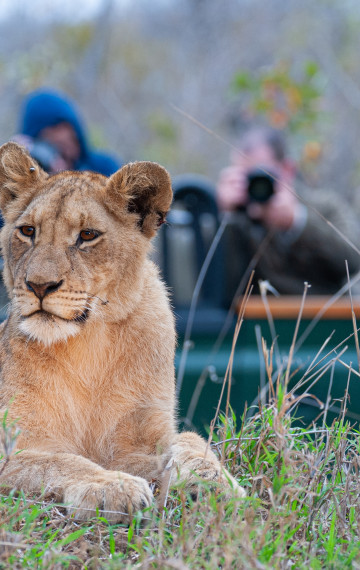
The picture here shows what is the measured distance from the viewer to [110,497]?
1.88 metres

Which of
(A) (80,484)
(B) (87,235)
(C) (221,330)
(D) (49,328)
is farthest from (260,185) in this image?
(A) (80,484)

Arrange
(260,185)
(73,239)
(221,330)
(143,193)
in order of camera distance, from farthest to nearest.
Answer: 1. (260,185)
2. (221,330)
3. (143,193)
4. (73,239)

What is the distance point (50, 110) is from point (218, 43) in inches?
521

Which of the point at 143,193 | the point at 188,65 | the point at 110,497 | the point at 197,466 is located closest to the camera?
the point at 110,497

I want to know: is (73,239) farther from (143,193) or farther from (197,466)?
(197,466)

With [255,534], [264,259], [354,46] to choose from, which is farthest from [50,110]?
[354,46]

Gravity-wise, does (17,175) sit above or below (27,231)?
above

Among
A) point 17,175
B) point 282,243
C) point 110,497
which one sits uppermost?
point 17,175

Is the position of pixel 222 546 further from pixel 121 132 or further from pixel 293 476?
pixel 121 132

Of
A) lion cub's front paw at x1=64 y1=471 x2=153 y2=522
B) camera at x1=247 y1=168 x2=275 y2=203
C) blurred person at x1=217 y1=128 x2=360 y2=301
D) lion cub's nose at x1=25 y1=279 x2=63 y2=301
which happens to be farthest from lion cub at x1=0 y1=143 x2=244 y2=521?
blurred person at x1=217 y1=128 x2=360 y2=301

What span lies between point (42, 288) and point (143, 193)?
488mm

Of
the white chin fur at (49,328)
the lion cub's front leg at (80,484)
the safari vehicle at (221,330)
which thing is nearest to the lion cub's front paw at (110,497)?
the lion cub's front leg at (80,484)

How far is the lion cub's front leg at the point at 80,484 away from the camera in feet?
6.14

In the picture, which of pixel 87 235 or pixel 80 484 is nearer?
pixel 80 484
